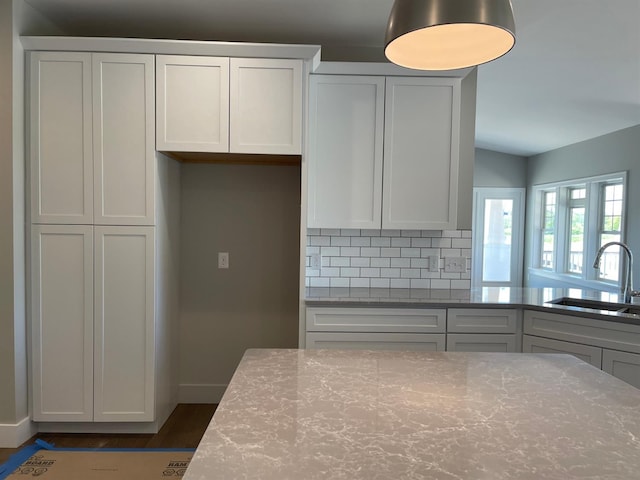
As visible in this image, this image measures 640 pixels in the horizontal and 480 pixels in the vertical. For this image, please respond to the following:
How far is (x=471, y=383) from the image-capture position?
134 cm

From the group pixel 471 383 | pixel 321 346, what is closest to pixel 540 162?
pixel 321 346

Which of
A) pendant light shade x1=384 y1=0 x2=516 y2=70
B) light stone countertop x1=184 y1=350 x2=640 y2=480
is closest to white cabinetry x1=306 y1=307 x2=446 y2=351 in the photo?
light stone countertop x1=184 y1=350 x2=640 y2=480

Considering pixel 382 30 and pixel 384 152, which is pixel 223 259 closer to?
pixel 384 152

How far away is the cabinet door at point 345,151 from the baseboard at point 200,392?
1.43 metres

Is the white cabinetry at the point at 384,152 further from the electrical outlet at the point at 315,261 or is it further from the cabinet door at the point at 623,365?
the cabinet door at the point at 623,365

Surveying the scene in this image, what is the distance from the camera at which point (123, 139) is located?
101 inches

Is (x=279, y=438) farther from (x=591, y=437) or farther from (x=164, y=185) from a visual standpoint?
(x=164, y=185)

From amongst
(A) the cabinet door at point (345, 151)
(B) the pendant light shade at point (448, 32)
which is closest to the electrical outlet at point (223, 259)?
(A) the cabinet door at point (345, 151)

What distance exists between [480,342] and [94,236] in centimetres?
239

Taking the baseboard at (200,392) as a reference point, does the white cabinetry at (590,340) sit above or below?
above

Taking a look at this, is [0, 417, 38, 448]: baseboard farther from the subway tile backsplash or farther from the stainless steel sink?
the stainless steel sink

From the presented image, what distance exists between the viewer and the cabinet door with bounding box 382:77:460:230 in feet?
9.48

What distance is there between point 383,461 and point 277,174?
2.53 metres

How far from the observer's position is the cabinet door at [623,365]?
7.91 feet
